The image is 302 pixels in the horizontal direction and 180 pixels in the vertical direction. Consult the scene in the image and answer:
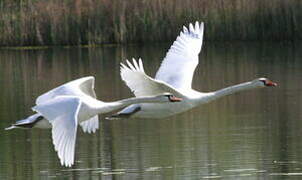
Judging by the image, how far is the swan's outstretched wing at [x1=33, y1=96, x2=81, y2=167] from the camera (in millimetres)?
9195

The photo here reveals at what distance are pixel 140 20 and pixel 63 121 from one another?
52.2ft

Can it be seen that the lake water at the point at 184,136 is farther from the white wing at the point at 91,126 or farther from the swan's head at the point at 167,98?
the swan's head at the point at 167,98

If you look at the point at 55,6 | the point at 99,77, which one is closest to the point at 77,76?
the point at 99,77

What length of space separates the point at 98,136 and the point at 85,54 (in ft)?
37.8

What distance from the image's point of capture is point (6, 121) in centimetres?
1470

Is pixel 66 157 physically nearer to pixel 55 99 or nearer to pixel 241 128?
pixel 55 99

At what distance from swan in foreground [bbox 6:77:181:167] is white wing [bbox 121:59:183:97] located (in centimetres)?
27

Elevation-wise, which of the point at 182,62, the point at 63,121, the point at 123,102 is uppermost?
the point at 182,62

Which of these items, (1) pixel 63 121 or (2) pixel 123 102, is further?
(2) pixel 123 102

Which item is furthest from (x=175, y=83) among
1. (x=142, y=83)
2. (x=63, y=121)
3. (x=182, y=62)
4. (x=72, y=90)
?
(x=63, y=121)

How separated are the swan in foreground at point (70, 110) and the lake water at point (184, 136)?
655 millimetres

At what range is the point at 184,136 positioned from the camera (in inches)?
509

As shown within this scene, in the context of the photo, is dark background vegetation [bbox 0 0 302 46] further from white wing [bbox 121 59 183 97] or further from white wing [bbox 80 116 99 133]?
white wing [bbox 80 116 99 133]

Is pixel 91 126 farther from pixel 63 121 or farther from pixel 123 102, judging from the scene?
pixel 63 121
